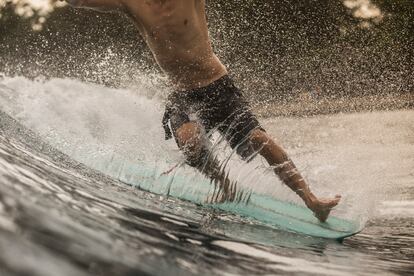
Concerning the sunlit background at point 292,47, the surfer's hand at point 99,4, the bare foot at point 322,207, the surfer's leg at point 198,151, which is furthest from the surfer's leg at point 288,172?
the sunlit background at point 292,47

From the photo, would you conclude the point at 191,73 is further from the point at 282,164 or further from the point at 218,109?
the point at 282,164

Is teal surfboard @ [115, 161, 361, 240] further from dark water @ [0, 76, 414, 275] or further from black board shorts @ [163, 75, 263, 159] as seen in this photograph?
black board shorts @ [163, 75, 263, 159]

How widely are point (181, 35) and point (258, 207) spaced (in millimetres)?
1162

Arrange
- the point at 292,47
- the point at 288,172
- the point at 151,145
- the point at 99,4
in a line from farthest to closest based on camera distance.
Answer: the point at 292,47 < the point at 151,145 < the point at 99,4 < the point at 288,172

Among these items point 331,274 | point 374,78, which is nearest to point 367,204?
point 331,274

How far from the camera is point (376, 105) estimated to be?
11172mm

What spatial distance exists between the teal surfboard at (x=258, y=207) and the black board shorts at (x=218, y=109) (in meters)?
0.31

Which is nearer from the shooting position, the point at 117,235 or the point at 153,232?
the point at 117,235

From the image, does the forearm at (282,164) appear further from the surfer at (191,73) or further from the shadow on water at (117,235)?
the shadow on water at (117,235)

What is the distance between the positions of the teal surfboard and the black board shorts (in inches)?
12.2

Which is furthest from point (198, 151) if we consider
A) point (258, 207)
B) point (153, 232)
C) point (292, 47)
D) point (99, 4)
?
point (292, 47)

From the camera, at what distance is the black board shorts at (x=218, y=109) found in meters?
3.11

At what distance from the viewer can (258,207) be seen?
2.65m

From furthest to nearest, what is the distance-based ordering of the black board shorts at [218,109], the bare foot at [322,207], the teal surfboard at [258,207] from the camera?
the black board shorts at [218,109] → the bare foot at [322,207] → the teal surfboard at [258,207]
